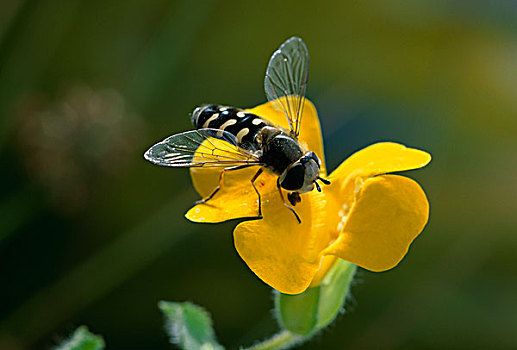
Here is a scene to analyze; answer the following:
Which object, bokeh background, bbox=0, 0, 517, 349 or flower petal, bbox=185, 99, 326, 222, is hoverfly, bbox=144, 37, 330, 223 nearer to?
flower petal, bbox=185, 99, 326, 222

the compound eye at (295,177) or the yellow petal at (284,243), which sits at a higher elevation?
the compound eye at (295,177)

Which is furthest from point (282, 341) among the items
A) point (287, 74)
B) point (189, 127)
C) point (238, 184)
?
point (189, 127)

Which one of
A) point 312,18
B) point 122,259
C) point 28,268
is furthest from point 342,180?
point 312,18

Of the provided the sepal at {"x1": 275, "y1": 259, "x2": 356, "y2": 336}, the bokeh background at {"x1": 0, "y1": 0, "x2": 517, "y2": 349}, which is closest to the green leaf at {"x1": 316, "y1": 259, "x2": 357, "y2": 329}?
the sepal at {"x1": 275, "y1": 259, "x2": 356, "y2": 336}

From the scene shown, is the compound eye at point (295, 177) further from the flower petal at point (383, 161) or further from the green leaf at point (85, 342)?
the green leaf at point (85, 342)

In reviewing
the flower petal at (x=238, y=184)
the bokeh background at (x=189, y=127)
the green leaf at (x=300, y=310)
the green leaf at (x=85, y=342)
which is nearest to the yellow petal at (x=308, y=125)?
the flower petal at (x=238, y=184)

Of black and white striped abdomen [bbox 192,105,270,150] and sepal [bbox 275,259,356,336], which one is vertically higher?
black and white striped abdomen [bbox 192,105,270,150]

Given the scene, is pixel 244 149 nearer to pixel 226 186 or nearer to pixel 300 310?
pixel 226 186
